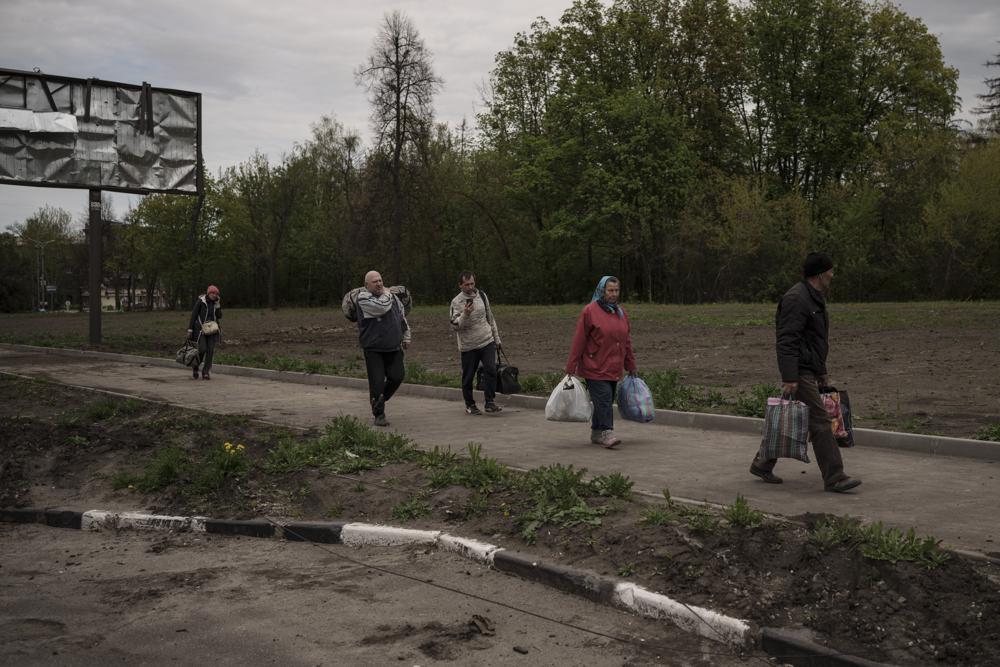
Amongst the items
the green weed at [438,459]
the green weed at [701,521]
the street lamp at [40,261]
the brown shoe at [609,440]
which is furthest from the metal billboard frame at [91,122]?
the street lamp at [40,261]

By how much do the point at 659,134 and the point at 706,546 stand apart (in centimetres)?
4573

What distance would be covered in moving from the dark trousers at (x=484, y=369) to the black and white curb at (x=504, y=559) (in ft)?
19.6

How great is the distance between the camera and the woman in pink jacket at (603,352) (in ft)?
32.4

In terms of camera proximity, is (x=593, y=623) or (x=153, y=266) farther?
(x=153, y=266)

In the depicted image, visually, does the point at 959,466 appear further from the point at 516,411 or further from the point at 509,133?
the point at 509,133

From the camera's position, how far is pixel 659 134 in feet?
162

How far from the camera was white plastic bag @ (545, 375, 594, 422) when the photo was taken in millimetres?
9703

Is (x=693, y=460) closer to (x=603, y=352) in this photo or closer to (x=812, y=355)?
(x=603, y=352)

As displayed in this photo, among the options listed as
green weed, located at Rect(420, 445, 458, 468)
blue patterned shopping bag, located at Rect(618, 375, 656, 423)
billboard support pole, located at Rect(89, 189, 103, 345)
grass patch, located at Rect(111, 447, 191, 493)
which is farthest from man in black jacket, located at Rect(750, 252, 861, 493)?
billboard support pole, located at Rect(89, 189, 103, 345)

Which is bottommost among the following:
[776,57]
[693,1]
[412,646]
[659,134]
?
[412,646]

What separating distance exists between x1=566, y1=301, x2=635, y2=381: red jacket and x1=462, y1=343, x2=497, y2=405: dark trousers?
3.14 meters

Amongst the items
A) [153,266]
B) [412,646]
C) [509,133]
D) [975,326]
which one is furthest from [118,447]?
[153,266]

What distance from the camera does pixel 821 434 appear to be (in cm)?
755

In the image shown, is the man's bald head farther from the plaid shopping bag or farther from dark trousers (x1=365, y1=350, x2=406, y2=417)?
the plaid shopping bag
